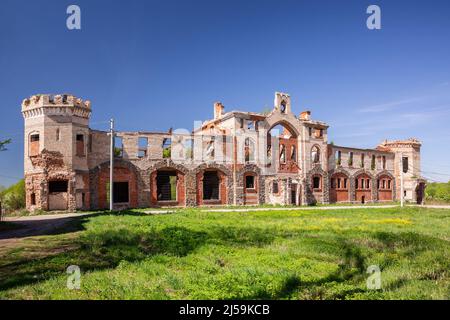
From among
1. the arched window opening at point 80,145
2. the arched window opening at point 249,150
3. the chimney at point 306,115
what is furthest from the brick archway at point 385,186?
the arched window opening at point 80,145

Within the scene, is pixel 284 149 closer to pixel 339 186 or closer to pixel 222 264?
pixel 339 186

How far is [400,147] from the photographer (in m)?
Result: 49.0

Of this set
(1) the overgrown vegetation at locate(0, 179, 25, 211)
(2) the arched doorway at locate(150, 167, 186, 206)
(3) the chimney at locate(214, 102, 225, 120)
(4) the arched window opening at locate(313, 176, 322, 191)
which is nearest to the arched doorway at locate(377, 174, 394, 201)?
(4) the arched window opening at locate(313, 176, 322, 191)

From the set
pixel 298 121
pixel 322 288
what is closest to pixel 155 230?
pixel 322 288

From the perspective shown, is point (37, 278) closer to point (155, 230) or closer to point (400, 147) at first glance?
point (155, 230)

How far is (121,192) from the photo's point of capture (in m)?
29.8

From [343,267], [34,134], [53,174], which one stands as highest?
[34,134]

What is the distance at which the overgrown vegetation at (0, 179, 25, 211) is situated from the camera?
32562mm

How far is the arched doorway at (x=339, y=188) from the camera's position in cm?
4153

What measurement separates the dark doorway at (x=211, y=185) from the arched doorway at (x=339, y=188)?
50.9 ft

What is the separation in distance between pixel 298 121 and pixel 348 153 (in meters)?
9.75

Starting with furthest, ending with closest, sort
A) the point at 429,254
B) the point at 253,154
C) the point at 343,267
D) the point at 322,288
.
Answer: the point at 253,154
the point at 429,254
the point at 343,267
the point at 322,288
